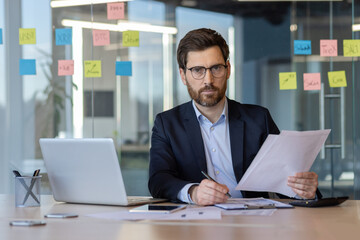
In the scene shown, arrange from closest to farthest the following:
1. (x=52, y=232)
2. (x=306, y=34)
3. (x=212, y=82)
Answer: (x=52, y=232) < (x=212, y=82) < (x=306, y=34)

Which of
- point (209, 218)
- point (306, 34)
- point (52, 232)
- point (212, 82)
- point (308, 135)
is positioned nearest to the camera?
point (52, 232)

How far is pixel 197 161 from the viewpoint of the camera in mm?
2314

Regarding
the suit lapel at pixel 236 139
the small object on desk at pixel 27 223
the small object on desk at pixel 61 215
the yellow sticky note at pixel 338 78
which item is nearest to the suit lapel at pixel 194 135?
the suit lapel at pixel 236 139

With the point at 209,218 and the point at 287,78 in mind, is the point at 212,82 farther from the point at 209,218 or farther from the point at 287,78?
the point at 287,78

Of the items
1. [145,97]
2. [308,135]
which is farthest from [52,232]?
[145,97]

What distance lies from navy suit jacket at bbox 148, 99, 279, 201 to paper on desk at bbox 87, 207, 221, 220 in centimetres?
48

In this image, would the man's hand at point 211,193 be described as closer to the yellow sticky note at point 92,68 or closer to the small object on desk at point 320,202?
the small object on desk at point 320,202

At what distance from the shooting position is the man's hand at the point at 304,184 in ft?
6.32

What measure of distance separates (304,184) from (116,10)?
9.10 feet

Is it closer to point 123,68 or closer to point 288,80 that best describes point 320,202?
point 288,80

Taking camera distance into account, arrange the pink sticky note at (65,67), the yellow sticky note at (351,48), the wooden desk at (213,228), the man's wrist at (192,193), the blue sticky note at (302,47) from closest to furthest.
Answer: the wooden desk at (213,228)
the man's wrist at (192,193)
the yellow sticky note at (351,48)
the blue sticky note at (302,47)
the pink sticky note at (65,67)

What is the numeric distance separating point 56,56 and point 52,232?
3128 millimetres

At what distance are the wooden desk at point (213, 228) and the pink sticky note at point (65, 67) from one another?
270 centimetres

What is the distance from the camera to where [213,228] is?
4.74 feet
